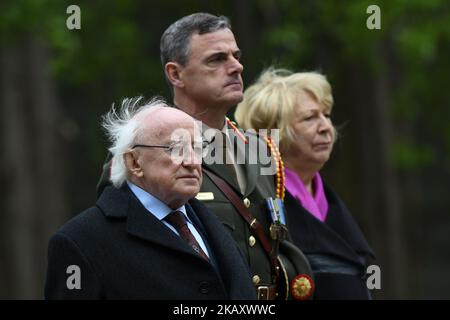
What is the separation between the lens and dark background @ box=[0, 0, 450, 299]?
13234 millimetres

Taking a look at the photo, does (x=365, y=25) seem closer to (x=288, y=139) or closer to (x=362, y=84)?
(x=362, y=84)

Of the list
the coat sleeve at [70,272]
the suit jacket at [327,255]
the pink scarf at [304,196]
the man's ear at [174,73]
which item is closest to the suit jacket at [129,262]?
the coat sleeve at [70,272]

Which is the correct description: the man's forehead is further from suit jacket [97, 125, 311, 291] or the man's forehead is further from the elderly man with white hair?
the elderly man with white hair

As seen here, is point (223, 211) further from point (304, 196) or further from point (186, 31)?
point (304, 196)

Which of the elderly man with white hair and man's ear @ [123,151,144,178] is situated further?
man's ear @ [123,151,144,178]

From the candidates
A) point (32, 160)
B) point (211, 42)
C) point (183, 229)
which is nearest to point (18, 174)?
point (32, 160)

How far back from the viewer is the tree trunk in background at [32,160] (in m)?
13.9

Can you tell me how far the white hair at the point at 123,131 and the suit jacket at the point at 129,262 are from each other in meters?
0.13

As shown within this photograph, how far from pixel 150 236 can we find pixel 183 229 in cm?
19

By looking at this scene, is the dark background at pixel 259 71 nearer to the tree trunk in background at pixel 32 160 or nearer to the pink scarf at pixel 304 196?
the tree trunk in background at pixel 32 160

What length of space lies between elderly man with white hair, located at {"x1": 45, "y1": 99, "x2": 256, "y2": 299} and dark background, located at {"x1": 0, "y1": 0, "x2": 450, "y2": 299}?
7.91m

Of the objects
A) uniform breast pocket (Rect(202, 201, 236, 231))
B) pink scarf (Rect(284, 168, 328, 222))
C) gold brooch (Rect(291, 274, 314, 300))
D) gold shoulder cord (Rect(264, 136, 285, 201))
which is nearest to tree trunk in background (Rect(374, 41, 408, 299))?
pink scarf (Rect(284, 168, 328, 222))

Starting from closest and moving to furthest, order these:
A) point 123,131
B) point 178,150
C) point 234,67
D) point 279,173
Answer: point 178,150 → point 123,131 → point 234,67 → point 279,173

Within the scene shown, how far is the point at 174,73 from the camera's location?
5.67 m
